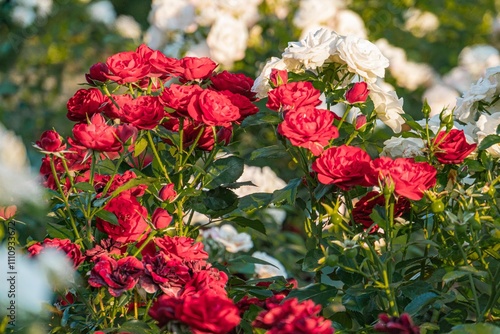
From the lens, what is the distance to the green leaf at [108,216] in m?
Result: 1.38

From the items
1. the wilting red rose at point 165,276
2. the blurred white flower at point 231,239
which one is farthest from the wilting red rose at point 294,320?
the blurred white flower at point 231,239

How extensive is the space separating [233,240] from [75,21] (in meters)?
3.33

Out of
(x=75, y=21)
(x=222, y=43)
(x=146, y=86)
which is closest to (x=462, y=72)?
(x=222, y=43)

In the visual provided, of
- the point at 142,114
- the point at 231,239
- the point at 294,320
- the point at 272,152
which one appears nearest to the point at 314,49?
the point at 272,152

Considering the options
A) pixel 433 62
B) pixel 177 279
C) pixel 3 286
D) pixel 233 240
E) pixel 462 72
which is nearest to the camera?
pixel 177 279

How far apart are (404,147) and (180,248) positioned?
45 cm

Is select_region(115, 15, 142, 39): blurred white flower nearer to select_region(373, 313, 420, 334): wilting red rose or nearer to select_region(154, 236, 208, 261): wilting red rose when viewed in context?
select_region(154, 236, 208, 261): wilting red rose

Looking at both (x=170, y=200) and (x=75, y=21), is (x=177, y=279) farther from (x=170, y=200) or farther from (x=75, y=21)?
(x=75, y=21)

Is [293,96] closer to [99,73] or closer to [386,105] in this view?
[386,105]

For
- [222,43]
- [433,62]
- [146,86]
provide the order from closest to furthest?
1. [146,86]
2. [222,43]
3. [433,62]

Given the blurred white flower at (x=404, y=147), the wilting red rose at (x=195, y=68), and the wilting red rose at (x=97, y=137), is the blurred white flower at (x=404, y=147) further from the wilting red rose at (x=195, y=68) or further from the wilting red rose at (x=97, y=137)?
the wilting red rose at (x=97, y=137)

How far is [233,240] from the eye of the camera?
2.37 metres

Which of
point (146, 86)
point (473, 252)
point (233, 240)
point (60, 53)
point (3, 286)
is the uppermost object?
point (146, 86)

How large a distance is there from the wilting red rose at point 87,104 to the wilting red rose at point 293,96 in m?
0.30
